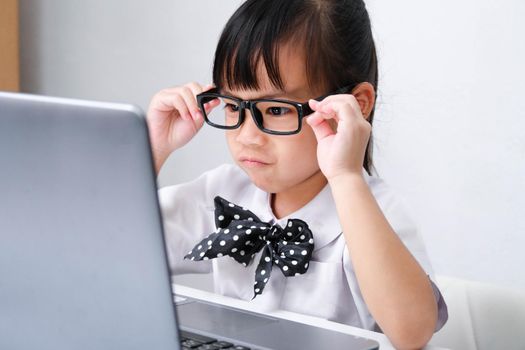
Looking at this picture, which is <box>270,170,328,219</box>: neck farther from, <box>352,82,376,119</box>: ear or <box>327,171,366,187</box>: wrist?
<box>327,171,366,187</box>: wrist

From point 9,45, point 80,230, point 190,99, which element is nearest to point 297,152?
point 190,99

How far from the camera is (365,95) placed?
1232 millimetres

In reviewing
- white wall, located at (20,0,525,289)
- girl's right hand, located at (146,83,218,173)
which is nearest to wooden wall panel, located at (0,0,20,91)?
white wall, located at (20,0,525,289)

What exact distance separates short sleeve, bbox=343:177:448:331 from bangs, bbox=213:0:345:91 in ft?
0.65

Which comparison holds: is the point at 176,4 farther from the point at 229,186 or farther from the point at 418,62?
the point at 229,186

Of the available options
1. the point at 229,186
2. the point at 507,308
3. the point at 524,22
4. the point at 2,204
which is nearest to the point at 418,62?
the point at 524,22

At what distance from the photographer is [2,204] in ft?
1.79

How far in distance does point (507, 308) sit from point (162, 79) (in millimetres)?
1671

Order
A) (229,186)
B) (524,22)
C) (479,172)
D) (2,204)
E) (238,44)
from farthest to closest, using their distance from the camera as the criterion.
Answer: (479,172) → (524,22) → (229,186) → (238,44) → (2,204)

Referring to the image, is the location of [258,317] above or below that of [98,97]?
below

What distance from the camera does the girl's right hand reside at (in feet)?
4.21

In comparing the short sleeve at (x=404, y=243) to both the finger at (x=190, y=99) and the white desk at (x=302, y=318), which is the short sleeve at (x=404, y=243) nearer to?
the white desk at (x=302, y=318)

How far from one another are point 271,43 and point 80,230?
672mm

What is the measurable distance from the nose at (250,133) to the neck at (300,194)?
14 cm
